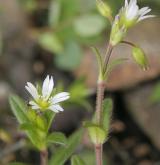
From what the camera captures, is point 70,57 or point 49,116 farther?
point 70,57

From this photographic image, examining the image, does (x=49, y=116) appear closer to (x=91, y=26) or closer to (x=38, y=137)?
(x=38, y=137)

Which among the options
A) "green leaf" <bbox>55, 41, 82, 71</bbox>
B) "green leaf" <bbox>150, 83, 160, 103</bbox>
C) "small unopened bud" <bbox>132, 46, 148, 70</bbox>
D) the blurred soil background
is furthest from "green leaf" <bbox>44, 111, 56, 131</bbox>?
"green leaf" <bbox>55, 41, 82, 71</bbox>

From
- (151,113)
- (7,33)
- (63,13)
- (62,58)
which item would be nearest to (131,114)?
(151,113)

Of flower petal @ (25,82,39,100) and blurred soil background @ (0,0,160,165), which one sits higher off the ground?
flower petal @ (25,82,39,100)

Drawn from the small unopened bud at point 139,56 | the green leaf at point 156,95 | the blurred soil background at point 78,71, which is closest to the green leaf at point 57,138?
the small unopened bud at point 139,56

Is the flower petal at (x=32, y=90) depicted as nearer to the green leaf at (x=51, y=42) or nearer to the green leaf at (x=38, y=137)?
the green leaf at (x=38, y=137)

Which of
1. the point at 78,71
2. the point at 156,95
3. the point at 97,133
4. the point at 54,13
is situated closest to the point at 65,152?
the point at 97,133

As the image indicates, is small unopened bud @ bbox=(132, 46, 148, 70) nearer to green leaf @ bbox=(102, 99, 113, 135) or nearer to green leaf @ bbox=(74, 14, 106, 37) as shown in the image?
green leaf @ bbox=(102, 99, 113, 135)

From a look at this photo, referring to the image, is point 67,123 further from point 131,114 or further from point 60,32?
point 60,32
